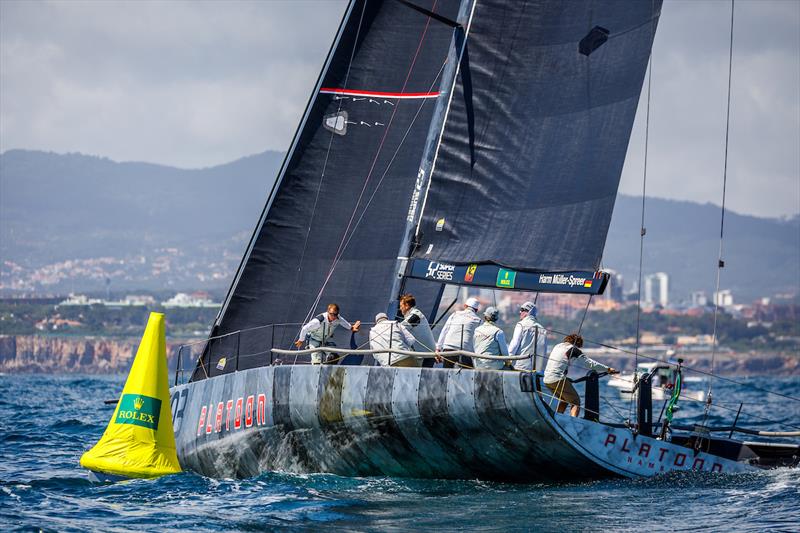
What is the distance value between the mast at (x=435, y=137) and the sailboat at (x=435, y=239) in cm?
2

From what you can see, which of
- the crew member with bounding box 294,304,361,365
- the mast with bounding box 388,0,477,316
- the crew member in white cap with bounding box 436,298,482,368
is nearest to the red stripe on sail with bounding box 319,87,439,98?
the mast with bounding box 388,0,477,316

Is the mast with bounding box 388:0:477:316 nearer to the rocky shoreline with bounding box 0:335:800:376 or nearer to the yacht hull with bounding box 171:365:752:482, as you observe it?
the yacht hull with bounding box 171:365:752:482

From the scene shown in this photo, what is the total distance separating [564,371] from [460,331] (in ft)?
4.07

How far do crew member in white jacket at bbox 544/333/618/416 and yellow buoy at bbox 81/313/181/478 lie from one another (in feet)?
14.6

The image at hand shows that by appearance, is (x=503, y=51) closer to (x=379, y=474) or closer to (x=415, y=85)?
(x=415, y=85)

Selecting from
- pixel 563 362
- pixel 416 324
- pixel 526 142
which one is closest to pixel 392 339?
pixel 416 324

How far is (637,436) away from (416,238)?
3478 millimetres

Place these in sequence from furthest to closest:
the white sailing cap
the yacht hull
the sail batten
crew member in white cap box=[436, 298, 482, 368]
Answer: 1. the sail batten
2. the white sailing cap
3. crew member in white cap box=[436, 298, 482, 368]
4. the yacht hull

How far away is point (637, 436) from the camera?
13086mm

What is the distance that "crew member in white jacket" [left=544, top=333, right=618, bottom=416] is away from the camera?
13.2 metres

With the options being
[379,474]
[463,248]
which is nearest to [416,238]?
[463,248]

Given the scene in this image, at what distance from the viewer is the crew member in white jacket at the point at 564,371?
43.5 ft

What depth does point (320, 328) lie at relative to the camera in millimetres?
14359

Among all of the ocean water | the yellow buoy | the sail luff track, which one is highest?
the sail luff track
